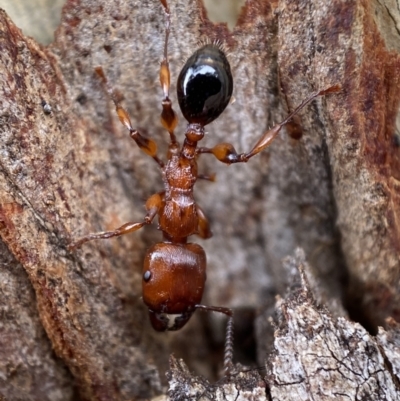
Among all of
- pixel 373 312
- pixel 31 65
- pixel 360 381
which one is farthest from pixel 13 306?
pixel 373 312

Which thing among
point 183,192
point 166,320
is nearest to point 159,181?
point 183,192

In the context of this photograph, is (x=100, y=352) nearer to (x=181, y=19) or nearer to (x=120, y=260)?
(x=120, y=260)

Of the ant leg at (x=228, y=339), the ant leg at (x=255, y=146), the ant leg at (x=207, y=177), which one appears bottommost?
the ant leg at (x=228, y=339)

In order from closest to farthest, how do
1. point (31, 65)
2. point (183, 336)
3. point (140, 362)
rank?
1. point (31, 65)
2. point (140, 362)
3. point (183, 336)

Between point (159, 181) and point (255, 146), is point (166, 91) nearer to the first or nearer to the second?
point (255, 146)

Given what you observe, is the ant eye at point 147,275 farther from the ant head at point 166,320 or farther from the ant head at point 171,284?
the ant head at point 166,320

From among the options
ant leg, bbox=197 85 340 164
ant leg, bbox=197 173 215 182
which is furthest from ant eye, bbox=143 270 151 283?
ant leg, bbox=197 85 340 164

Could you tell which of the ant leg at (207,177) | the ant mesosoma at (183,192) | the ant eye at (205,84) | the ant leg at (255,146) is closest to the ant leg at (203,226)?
the ant mesosoma at (183,192)

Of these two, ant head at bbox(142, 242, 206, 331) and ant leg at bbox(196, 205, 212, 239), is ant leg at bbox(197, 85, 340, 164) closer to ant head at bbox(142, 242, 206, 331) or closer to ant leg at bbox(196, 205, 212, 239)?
ant leg at bbox(196, 205, 212, 239)
